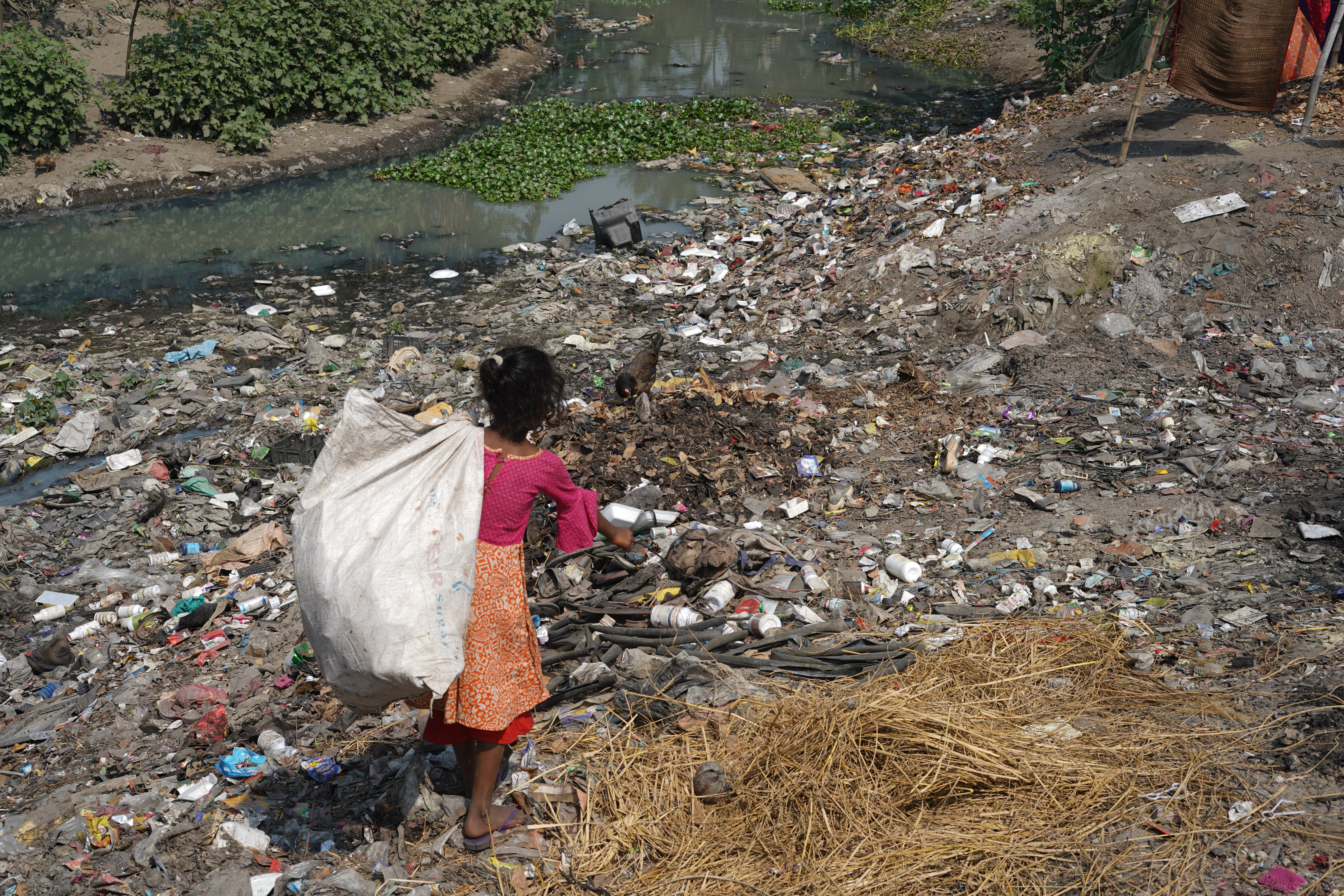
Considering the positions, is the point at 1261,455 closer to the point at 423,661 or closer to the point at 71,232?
the point at 423,661

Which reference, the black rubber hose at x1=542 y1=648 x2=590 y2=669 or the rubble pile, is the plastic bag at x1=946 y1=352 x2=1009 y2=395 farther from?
the black rubber hose at x1=542 y1=648 x2=590 y2=669

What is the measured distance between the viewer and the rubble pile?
2.98 meters

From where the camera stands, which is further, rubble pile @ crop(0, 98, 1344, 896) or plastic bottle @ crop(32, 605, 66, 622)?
plastic bottle @ crop(32, 605, 66, 622)

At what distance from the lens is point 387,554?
7.63ft

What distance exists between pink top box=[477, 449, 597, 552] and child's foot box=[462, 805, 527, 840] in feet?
2.77

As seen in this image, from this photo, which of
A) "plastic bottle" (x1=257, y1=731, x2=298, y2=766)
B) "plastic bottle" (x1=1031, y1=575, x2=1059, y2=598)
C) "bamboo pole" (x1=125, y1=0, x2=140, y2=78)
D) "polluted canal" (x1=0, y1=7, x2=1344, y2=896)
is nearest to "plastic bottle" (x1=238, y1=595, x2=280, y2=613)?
"polluted canal" (x1=0, y1=7, x2=1344, y2=896)

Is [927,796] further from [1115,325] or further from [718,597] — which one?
[1115,325]

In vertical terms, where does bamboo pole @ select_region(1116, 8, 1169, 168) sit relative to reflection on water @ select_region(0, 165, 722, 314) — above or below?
above

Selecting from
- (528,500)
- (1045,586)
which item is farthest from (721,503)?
(528,500)

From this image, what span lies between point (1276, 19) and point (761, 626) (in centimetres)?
691

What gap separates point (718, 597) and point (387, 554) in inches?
74.1

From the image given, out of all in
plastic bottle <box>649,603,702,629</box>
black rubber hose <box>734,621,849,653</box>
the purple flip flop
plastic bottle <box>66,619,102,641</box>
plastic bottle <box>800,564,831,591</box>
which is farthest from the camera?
plastic bottle <box>66,619,102,641</box>

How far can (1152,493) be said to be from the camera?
4.64 metres

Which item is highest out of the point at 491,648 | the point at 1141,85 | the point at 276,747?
the point at 1141,85
